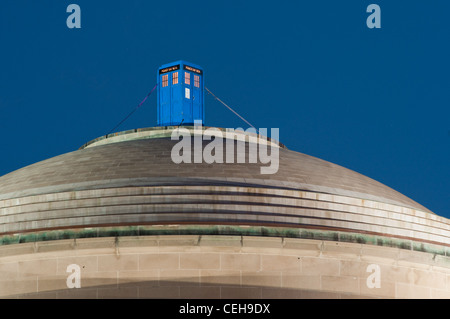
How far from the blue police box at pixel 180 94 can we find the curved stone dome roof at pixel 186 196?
20.8 ft

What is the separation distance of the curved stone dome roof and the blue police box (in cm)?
634

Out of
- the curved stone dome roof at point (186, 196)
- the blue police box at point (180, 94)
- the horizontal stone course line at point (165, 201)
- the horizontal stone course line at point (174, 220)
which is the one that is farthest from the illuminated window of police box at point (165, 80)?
the horizontal stone course line at point (174, 220)

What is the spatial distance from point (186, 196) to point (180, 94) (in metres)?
12.4

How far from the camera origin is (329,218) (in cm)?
3112

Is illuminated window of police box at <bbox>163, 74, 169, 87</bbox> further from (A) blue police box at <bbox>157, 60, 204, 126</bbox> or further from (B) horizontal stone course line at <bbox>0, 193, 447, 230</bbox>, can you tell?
(B) horizontal stone course line at <bbox>0, 193, 447, 230</bbox>

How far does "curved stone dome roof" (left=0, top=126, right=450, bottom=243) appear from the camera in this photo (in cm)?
2972

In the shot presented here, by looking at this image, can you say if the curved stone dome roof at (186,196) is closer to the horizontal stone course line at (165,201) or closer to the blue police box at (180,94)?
the horizontal stone course line at (165,201)

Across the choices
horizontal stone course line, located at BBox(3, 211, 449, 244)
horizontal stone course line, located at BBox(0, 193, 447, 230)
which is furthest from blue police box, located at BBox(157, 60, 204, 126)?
horizontal stone course line, located at BBox(3, 211, 449, 244)

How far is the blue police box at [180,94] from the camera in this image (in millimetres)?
41938

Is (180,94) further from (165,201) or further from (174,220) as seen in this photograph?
(174,220)
